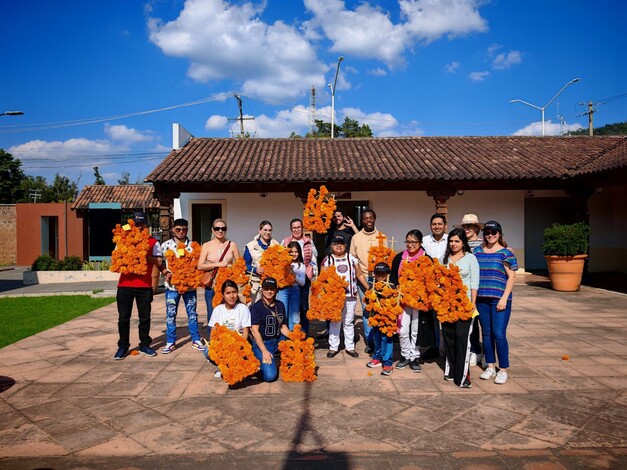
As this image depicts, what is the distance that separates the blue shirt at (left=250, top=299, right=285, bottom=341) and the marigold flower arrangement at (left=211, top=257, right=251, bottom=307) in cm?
54

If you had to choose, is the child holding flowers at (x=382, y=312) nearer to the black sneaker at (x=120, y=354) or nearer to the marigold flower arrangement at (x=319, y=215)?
the marigold flower arrangement at (x=319, y=215)

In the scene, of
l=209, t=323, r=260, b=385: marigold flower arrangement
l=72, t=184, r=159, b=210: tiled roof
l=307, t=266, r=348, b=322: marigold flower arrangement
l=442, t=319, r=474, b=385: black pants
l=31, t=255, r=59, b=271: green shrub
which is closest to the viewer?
l=209, t=323, r=260, b=385: marigold flower arrangement

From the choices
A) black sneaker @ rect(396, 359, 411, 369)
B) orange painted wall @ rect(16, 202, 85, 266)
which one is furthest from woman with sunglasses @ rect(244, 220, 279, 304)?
orange painted wall @ rect(16, 202, 85, 266)

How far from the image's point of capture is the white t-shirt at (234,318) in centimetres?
476

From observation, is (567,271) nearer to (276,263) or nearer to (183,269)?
(276,263)

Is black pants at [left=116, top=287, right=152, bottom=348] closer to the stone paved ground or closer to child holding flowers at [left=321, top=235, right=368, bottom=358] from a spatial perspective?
the stone paved ground

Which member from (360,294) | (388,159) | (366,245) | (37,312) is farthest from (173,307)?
(388,159)

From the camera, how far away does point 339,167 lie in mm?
12406

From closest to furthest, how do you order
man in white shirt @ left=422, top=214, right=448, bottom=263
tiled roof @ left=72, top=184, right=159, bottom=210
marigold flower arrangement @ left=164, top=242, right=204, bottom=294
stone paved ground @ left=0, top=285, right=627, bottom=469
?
stone paved ground @ left=0, top=285, right=627, bottom=469 → man in white shirt @ left=422, top=214, right=448, bottom=263 → marigold flower arrangement @ left=164, top=242, right=204, bottom=294 → tiled roof @ left=72, top=184, right=159, bottom=210

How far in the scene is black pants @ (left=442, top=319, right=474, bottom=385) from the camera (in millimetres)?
4457

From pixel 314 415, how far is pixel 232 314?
4.97ft

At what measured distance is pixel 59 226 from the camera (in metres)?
21.0

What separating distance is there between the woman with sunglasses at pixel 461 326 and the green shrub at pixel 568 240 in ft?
23.3

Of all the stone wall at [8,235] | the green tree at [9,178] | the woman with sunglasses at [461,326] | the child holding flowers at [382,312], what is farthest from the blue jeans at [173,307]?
the green tree at [9,178]
